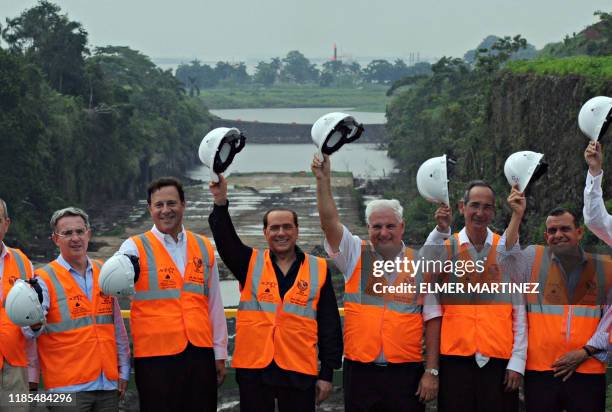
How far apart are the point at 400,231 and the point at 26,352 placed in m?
2.47

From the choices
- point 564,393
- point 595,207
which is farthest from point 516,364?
point 595,207

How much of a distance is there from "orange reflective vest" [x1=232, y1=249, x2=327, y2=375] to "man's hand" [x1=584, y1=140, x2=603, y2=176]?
1.82 meters

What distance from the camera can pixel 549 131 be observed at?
40594 mm

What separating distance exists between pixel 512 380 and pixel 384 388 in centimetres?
80

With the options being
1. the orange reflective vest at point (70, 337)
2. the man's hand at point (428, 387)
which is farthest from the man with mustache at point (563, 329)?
the orange reflective vest at point (70, 337)

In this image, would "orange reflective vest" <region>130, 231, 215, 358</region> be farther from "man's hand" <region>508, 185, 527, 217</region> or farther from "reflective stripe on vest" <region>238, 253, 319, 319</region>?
"man's hand" <region>508, 185, 527, 217</region>

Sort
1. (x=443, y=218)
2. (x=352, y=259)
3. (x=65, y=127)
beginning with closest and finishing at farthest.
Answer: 1. (x=352, y=259)
2. (x=443, y=218)
3. (x=65, y=127)

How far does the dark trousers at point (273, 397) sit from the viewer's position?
769 centimetres

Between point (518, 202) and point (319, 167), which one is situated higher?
point (319, 167)

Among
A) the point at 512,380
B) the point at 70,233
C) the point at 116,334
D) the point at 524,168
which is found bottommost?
the point at 512,380

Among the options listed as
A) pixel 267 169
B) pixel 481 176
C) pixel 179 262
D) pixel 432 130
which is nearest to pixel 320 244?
pixel 481 176

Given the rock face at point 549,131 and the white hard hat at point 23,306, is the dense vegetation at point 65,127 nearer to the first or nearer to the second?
the rock face at point 549,131

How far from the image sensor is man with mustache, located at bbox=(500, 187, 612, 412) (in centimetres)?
766

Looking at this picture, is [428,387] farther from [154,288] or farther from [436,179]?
[154,288]
